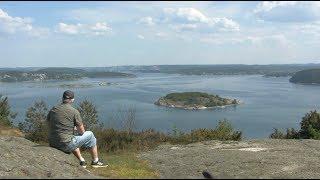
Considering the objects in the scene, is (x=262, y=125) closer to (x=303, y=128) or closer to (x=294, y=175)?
(x=303, y=128)

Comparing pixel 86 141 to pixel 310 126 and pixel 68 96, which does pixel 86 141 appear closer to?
pixel 68 96

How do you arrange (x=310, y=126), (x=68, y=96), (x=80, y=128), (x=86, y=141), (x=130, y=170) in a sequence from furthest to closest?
(x=310, y=126) → (x=130, y=170) → (x=86, y=141) → (x=80, y=128) → (x=68, y=96)

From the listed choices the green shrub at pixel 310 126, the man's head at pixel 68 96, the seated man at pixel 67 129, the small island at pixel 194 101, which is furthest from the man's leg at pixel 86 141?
the small island at pixel 194 101

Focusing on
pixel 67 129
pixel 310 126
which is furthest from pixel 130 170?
pixel 310 126

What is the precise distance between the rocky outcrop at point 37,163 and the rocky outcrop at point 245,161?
8.53ft

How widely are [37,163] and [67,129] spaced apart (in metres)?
1.08

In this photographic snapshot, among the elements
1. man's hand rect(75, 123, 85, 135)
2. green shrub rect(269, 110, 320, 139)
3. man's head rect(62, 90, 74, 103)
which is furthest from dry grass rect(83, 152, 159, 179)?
green shrub rect(269, 110, 320, 139)

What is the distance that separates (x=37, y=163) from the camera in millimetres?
11320

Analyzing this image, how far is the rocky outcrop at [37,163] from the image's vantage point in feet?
34.5

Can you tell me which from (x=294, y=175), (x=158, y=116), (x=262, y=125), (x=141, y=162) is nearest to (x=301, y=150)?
(x=294, y=175)

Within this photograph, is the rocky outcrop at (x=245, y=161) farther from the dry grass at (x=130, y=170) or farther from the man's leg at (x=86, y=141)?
the man's leg at (x=86, y=141)

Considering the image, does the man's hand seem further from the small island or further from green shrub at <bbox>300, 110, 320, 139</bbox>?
the small island

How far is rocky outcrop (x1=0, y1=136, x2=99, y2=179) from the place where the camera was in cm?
1052

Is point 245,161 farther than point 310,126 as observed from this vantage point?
No
